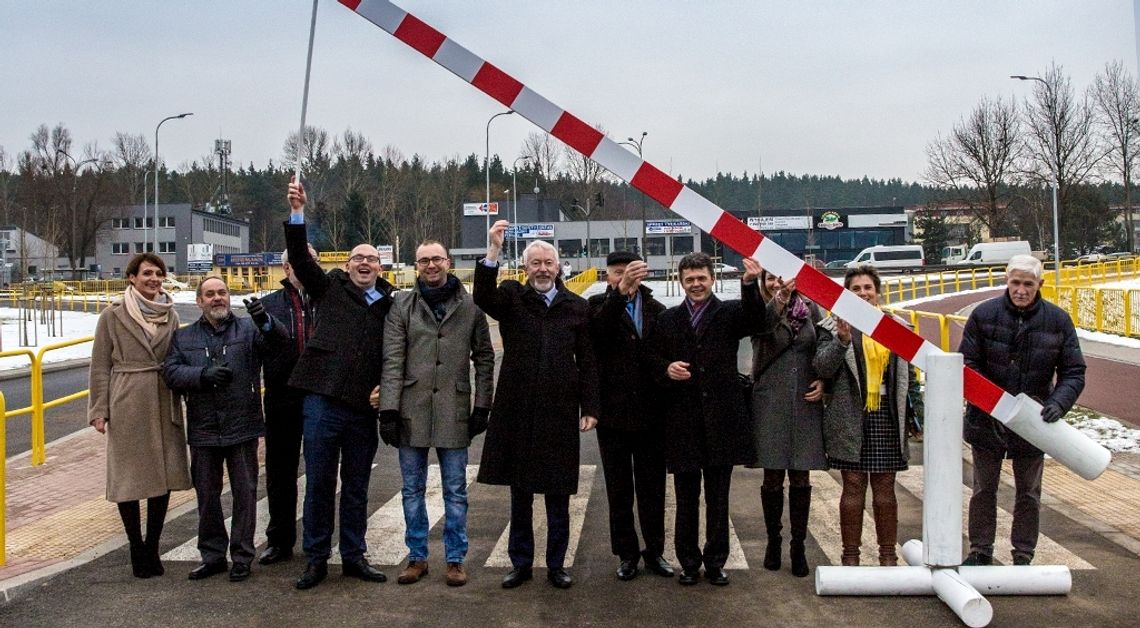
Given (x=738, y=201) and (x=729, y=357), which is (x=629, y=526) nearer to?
(x=729, y=357)

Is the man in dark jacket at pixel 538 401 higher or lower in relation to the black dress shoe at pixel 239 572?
higher

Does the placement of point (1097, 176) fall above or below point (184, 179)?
below

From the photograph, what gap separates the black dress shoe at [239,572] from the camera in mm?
5680

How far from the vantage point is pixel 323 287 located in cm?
588

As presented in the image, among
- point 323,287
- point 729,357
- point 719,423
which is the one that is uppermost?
point 323,287

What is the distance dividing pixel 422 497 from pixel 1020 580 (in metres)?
3.28

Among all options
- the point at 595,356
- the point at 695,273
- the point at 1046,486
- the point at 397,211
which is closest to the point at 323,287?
the point at 595,356

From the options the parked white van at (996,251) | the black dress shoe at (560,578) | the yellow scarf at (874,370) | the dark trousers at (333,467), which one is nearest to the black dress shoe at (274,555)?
the dark trousers at (333,467)

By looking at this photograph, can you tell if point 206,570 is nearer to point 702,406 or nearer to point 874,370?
point 702,406

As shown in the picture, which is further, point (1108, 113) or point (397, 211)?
point (397, 211)

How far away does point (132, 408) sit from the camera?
5.80 metres

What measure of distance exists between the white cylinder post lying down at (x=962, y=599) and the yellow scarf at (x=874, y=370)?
992 millimetres

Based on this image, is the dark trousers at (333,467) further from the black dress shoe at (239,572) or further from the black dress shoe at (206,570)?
the black dress shoe at (206,570)

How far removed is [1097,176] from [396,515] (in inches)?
2323
